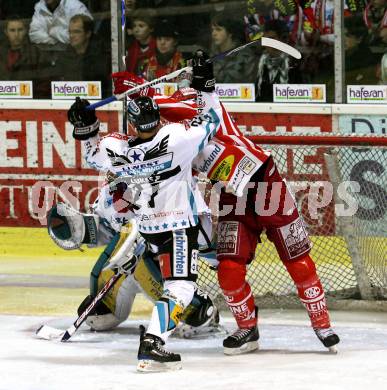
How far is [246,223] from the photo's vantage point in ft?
21.5

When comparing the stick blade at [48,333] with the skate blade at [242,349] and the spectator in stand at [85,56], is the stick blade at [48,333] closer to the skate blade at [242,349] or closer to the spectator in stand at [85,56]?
the skate blade at [242,349]

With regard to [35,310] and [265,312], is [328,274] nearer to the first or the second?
[265,312]

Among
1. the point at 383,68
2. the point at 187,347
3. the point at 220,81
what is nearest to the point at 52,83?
the point at 220,81

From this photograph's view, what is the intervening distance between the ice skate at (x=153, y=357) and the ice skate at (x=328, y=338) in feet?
2.75

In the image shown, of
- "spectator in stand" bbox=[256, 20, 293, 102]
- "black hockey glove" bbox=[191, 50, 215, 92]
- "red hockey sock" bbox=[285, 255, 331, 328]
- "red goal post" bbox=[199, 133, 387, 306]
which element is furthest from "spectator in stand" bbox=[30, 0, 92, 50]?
"red hockey sock" bbox=[285, 255, 331, 328]

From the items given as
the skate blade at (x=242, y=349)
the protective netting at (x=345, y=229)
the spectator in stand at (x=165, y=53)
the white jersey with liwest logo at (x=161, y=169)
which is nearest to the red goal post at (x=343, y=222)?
the protective netting at (x=345, y=229)

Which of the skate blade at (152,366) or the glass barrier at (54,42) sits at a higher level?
the glass barrier at (54,42)

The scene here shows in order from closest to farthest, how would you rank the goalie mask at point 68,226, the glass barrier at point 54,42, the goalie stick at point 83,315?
the goalie stick at point 83,315
the goalie mask at point 68,226
the glass barrier at point 54,42

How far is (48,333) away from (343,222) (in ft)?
6.37

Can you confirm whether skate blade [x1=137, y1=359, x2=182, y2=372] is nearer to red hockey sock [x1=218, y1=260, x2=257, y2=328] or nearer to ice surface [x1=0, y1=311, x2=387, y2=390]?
ice surface [x1=0, y1=311, x2=387, y2=390]

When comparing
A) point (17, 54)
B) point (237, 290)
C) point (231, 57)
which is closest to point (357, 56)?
point (231, 57)

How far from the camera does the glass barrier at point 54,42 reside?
400 inches

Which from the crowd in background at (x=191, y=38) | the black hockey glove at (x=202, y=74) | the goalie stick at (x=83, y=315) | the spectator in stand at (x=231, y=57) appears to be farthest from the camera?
the spectator in stand at (x=231, y=57)

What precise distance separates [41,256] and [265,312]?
2433 millimetres
